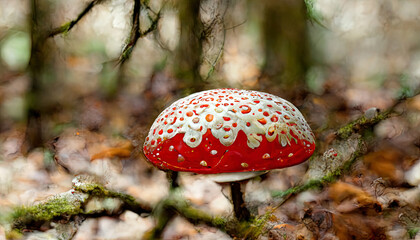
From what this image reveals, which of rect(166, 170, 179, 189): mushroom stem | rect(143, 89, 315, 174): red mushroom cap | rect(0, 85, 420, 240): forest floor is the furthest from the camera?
rect(166, 170, 179, 189): mushroom stem

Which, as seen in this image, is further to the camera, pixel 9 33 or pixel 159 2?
pixel 159 2

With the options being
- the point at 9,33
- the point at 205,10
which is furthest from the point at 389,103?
the point at 9,33

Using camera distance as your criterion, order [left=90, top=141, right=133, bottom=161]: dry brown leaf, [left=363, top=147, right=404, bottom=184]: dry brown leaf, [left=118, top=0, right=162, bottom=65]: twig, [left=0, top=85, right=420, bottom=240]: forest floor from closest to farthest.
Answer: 1. [left=0, top=85, right=420, bottom=240]: forest floor
2. [left=363, top=147, right=404, bottom=184]: dry brown leaf
3. [left=90, top=141, right=133, bottom=161]: dry brown leaf
4. [left=118, top=0, right=162, bottom=65]: twig

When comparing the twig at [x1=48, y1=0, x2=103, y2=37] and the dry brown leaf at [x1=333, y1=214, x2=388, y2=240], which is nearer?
the dry brown leaf at [x1=333, y1=214, x2=388, y2=240]

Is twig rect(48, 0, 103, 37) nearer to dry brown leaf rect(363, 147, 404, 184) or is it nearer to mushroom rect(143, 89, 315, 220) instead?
mushroom rect(143, 89, 315, 220)

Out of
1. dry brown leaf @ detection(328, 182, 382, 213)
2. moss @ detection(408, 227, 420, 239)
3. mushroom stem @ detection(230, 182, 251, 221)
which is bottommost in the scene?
mushroom stem @ detection(230, 182, 251, 221)

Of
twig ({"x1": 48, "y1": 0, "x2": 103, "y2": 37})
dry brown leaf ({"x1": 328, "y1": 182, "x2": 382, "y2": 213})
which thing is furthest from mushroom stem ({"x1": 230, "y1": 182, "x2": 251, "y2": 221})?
twig ({"x1": 48, "y1": 0, "x2": 103, "y2": 37})

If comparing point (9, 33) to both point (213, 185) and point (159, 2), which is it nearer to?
point (159, 2)

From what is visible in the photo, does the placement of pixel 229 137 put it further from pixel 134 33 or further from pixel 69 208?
pixel 134 33
